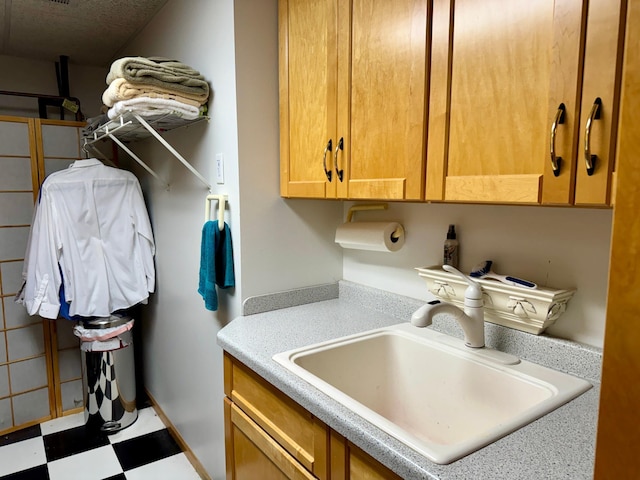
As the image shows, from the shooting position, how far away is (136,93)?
1518 mm

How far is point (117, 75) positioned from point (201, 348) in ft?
3.89

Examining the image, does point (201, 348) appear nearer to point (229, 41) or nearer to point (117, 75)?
point (117, 75)

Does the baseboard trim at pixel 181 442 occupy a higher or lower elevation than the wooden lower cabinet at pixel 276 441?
lower

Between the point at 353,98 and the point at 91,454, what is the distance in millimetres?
2235

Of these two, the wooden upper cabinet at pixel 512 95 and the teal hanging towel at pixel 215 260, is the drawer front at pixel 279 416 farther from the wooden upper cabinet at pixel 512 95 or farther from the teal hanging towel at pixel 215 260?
the wooden upper cabinet at pixel 512 95

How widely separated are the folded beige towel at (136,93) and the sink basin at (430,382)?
3.45ft

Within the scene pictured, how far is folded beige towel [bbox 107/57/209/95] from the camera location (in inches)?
58.4

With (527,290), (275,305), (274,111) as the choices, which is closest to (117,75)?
(274,111)

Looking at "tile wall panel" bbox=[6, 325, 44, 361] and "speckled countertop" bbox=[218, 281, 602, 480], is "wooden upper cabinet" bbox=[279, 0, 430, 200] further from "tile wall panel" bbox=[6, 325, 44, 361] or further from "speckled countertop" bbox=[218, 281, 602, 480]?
"tile wall panel" bbox=[6, 325, 44, 361]

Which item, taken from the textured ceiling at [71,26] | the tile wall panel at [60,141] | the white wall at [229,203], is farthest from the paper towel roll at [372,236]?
the tile wall panel at [60,141]

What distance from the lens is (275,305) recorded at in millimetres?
1666

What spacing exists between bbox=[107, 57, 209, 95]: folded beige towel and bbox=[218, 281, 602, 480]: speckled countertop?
2.81ft

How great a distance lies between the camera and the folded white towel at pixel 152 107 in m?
1.51

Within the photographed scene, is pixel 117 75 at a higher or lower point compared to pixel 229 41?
lower
